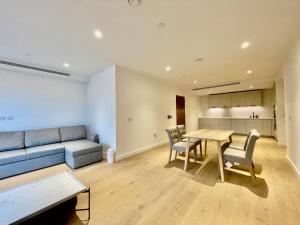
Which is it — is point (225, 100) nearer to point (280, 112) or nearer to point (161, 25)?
point (280, 112)

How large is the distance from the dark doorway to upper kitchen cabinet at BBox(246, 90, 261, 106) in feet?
10.7

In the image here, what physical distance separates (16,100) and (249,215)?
542 cm

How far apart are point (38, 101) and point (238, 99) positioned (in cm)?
846

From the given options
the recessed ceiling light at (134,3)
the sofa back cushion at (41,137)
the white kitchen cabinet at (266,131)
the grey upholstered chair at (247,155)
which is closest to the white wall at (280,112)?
the white kitchen cabinet at (266,131)

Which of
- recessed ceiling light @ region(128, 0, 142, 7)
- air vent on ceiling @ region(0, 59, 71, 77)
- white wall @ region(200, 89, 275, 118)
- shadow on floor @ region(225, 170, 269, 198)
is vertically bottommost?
shadow on floor @ region(225, 170, 269, 198)

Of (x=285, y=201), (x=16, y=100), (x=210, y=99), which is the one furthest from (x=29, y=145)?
(x=210, y=99)

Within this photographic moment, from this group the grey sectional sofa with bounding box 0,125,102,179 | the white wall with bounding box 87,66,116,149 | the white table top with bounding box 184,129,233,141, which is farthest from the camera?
the white wall with bounding box 87,66,116,149

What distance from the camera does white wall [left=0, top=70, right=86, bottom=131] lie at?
11.3 ft

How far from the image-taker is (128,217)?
167 cm

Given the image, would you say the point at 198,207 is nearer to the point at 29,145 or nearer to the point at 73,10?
the point at 73,10

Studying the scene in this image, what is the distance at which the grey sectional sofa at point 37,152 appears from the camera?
282 cm

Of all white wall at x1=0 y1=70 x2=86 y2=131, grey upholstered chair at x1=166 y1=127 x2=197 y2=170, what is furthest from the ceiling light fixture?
white wall at x1=0 y1=70 x2=86 y2=131

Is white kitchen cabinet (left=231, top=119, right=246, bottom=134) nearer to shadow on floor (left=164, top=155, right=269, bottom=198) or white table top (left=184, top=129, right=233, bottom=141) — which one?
shadow on floor (left=164, top=155, right=269, bottom=198)

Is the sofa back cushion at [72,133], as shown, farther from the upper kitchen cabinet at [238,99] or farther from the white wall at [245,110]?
the upper kitchen cabinet at [238,99]
